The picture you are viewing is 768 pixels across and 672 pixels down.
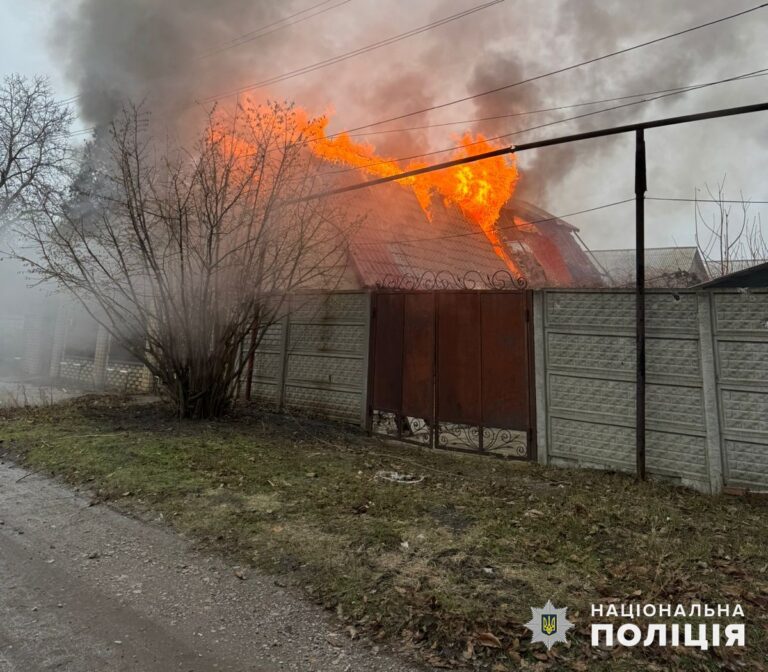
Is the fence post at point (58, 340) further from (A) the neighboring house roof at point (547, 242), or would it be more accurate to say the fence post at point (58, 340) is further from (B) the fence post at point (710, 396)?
(B) the fence post at point (710, 396)

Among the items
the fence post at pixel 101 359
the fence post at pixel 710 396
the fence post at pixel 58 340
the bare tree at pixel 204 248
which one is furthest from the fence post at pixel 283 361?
the fence post at pixel 58 340

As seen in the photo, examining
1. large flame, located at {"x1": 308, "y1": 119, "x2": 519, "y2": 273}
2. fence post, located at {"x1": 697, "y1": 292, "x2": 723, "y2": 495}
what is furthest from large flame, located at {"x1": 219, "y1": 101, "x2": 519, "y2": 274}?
fence post, located at {"x1": 697, "y1": 292, "x2": 723, "y2": 495}

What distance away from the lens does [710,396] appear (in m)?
4.12

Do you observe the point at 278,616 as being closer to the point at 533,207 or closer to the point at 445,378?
the point at 445,378

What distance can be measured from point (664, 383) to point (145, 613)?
4422 millimetres

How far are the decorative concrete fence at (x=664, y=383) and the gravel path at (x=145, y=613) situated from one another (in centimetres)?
343

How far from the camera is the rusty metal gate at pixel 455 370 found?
16.9 ft

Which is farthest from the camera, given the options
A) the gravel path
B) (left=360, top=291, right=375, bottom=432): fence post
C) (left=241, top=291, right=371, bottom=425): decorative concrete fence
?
(left=241, top=291, right=371, bottom=425): decorative concrete fence

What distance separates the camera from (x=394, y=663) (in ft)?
6.39

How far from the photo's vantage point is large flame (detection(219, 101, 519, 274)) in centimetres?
1066

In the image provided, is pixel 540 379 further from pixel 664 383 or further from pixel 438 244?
pixel 438 244

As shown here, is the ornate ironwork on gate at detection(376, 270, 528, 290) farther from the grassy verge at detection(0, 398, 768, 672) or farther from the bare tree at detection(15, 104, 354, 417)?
the grassy verge at detection(0, 398, 768, 672)

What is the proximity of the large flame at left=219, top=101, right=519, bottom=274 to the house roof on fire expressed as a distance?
0.32 meters

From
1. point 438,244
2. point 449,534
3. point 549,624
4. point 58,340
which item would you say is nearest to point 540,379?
point 449,534
